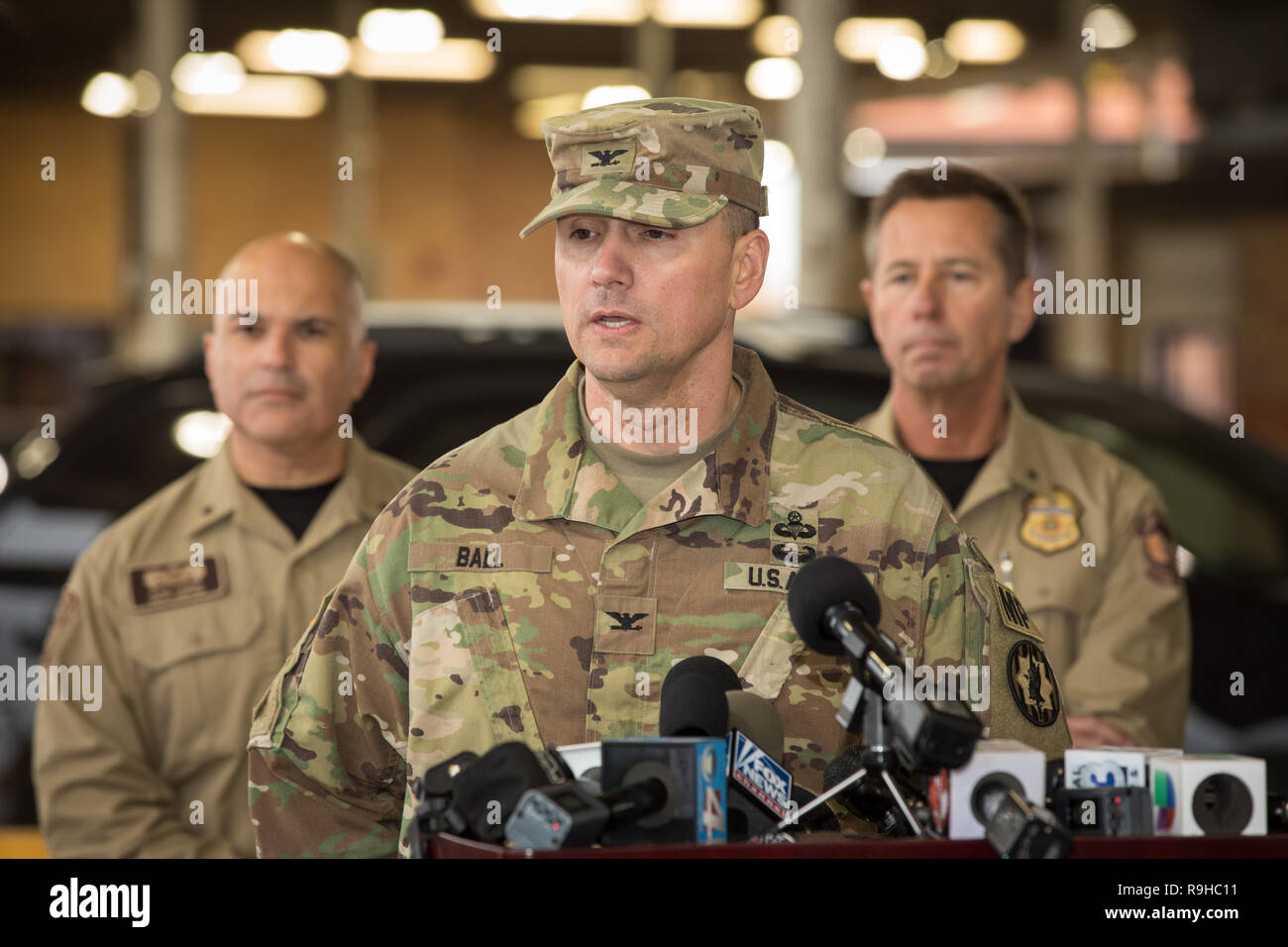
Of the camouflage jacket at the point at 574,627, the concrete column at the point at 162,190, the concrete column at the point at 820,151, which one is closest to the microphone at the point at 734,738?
the camouflage jacket at the point at 574,627

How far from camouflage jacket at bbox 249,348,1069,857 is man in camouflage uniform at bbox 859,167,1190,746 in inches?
26.2

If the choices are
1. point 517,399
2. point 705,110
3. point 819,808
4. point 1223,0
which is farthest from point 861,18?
point 819,808

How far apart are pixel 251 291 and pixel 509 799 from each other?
1.28 meters

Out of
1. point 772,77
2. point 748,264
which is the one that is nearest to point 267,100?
point 772,77

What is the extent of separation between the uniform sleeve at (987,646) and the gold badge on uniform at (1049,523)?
2.31 feet

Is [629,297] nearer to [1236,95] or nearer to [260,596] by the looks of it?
[260,596]

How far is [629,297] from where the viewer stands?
1749 millimetres

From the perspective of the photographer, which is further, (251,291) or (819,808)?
(251,291)

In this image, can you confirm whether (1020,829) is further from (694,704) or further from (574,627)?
(574,627)

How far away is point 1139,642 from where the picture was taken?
8.34 feet

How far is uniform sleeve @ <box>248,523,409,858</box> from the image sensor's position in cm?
180

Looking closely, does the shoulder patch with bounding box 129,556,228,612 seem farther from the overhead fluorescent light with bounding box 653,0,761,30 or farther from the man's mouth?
the overhead fluorescent light with bounding box 653,0,761,30

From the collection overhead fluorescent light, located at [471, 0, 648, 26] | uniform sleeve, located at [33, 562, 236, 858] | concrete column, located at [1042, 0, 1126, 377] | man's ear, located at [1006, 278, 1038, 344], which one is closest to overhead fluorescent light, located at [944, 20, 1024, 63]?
concrete column, located at [1042, 0, 1126, 377]

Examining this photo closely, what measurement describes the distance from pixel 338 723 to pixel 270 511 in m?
0.67
